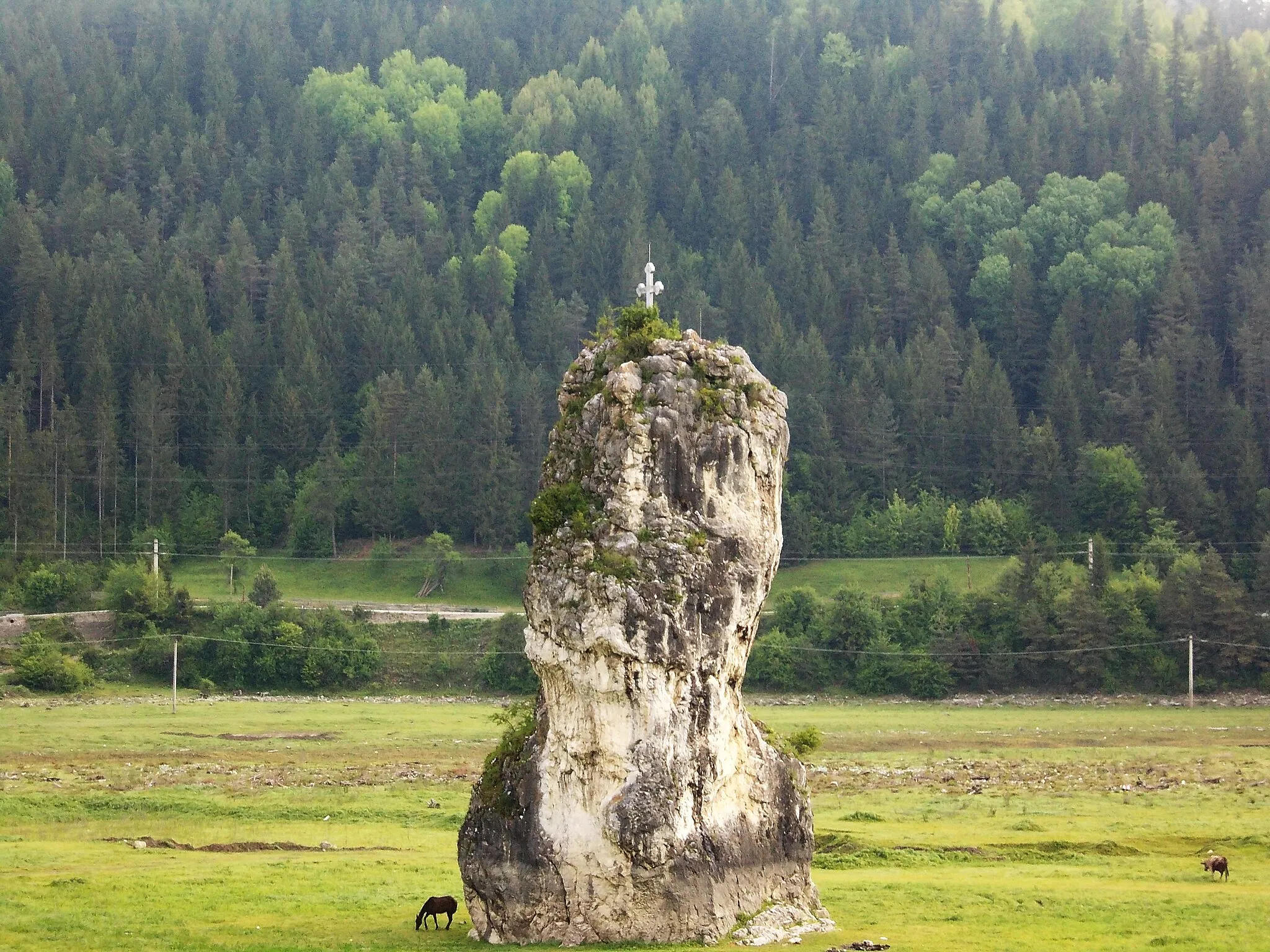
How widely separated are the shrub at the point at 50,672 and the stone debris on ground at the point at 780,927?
72912 mm

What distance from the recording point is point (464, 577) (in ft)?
472

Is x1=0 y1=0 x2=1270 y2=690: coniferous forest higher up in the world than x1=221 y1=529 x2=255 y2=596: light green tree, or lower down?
higher up

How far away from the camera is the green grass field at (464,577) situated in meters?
134

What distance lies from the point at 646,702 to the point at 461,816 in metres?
25.0

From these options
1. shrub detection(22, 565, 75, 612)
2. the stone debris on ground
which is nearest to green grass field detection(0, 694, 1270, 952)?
the stone debris on ground

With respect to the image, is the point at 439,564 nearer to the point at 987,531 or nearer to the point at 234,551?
the point at 234,551

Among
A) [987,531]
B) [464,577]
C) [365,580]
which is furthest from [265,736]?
[987,531]

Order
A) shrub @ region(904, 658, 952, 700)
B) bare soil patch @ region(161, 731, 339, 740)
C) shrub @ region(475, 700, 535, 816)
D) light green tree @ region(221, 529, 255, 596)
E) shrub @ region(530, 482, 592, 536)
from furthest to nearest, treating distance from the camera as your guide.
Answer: light green tree @ region(221, 529, 255, 596)
shrub @ region(904, 658, 952, 700)
bare soil patch @ region(161, 731, 339, 740)
shrub @ region(530, 482, 592, 536)
shrub @ region(475, 700, 535, 816)

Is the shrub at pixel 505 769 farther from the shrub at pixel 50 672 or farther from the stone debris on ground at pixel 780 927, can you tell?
the shrub at pixel 50 672

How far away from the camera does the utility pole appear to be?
10600 centimetres

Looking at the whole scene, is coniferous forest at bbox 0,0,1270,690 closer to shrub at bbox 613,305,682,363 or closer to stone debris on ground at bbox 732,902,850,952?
shrub at bbox 613,305,682,363

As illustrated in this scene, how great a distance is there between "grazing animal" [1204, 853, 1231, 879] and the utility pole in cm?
5579

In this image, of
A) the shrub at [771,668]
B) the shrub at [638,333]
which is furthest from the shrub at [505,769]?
the shrub at [771,668]

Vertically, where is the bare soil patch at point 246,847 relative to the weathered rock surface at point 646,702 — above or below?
below
